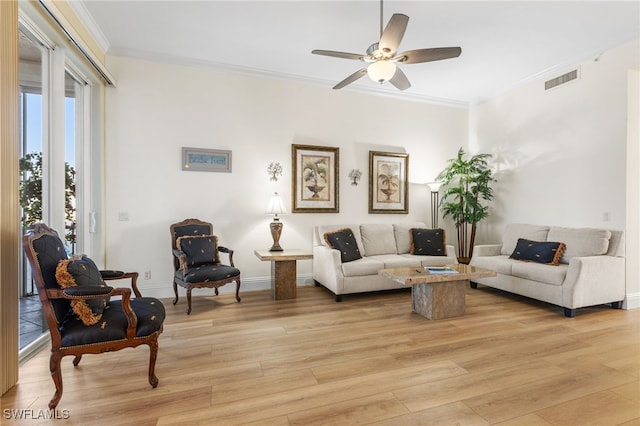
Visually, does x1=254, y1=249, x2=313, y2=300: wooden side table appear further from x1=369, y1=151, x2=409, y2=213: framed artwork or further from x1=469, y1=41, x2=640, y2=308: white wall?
x1=469, y1=41, x2=640, y2=308: white wall

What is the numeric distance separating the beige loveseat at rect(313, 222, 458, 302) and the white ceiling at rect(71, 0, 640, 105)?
2324 mm

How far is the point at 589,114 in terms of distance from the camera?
4105mm

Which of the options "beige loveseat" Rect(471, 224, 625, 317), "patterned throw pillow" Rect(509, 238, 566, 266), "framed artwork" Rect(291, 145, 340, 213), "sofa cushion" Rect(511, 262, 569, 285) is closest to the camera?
"beige loveseat" Rect(471, 224, 625, 317)

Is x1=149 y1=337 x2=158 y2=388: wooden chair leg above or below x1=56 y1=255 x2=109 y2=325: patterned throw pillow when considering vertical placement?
below

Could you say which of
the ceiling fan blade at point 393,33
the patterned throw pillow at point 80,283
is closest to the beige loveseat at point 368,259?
the ceiling fan blade at point 393,33

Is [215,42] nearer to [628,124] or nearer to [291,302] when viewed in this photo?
[291,302]

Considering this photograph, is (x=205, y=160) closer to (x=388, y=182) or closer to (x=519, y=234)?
(x=388, y=182)

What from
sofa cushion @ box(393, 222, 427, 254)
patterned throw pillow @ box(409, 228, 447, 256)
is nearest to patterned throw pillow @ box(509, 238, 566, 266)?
patterned throw pillow @ box(409, 228, 447, 256)

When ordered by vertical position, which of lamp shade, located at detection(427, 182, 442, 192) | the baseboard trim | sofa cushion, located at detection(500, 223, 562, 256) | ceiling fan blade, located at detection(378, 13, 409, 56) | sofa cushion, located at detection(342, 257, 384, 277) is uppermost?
ceiling fan blade, located at detection(378, 13, 409, 56)

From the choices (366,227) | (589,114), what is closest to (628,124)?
(589,114)

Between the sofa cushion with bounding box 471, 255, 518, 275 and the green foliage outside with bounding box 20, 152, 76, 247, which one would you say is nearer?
the green foliage outside with bounding box 20, 152, 76, 247

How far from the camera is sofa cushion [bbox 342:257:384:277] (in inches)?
161

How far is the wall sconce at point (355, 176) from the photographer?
5.17 meters

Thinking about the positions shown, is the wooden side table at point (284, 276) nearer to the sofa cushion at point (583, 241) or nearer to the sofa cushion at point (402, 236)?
the sofa cushion at point (402, 236)
